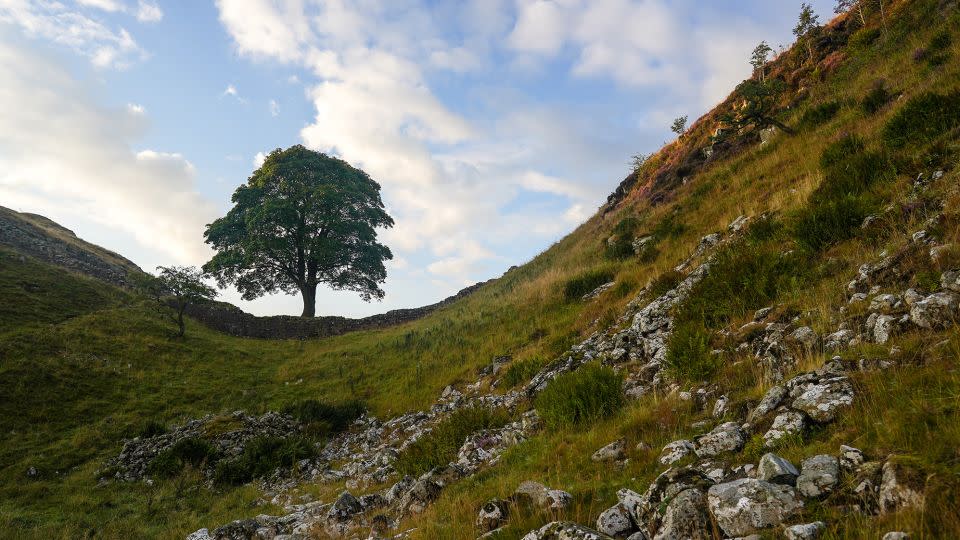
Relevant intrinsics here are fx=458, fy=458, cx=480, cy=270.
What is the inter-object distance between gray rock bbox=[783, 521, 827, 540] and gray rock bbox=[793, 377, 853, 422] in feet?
5.39

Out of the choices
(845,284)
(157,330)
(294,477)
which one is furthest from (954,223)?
(157,330)

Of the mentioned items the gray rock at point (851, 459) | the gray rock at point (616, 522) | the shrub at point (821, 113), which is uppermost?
the shrub at point (821, 113)

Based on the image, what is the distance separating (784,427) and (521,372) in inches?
343

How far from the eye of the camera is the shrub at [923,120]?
8648 millimetres

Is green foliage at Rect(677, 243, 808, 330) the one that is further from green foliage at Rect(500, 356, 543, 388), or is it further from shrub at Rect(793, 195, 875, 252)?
green foliage at Rect(500, 356, 543, 388)

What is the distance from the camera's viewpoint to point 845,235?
7.74m

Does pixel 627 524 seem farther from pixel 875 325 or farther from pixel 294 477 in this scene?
pixel 294 477

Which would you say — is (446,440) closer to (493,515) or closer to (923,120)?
(493,515)

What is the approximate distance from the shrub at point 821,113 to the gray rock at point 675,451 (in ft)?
53.1

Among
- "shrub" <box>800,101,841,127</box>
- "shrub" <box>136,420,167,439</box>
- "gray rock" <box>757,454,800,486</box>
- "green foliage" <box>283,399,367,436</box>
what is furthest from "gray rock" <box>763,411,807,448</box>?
"shrub" <box>136,420,167,439</box>

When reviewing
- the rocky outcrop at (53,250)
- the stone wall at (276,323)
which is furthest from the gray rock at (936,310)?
the rocky outcrop at (53,250)

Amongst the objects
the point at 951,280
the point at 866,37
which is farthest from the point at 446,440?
the point at 866,37

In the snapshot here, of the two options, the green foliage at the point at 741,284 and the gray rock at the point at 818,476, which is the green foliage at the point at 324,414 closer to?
the green foliage at the point at 741,284

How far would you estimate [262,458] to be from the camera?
43.3 feet
